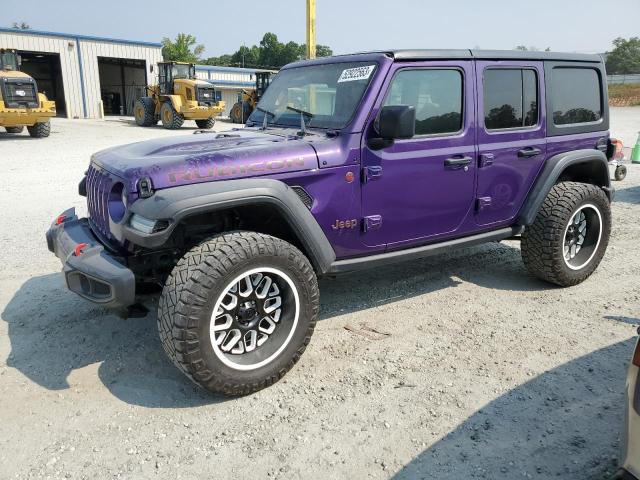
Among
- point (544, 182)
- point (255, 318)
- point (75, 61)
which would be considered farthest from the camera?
point (75, 61)

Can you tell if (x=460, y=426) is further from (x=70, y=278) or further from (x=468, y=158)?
(x=70, y=278)

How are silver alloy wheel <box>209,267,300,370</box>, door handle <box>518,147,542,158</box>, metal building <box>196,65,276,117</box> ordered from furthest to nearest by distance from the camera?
metal building <box>196,65,276,117</box> < door handle <box>518,147,542,158</box> < silver alloy wheel <box>209,267,300,370</box>

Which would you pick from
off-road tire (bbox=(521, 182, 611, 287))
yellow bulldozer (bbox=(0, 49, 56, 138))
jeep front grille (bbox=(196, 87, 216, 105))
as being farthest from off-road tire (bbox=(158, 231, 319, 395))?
jeep front grille (bbox=(196, 87, 216, 105))

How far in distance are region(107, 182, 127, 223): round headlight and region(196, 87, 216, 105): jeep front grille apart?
62.6ft

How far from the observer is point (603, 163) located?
4.86 m

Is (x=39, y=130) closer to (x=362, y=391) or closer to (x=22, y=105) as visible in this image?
(x=22, y=105)

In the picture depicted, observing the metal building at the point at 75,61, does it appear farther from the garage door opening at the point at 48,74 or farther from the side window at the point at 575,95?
the side window at the point at 575,95

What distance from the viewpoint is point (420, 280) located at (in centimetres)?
488

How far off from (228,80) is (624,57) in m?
76.9

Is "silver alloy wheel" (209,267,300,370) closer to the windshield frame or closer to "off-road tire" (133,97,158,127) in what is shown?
the windshield frame

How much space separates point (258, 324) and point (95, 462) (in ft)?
3.65

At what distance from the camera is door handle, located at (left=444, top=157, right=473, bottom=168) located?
12.5 feet

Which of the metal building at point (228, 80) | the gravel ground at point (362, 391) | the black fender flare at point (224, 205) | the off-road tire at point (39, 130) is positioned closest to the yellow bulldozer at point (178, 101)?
the off-road tire at point (39, 130)

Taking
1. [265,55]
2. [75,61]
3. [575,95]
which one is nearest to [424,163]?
[575,95]
